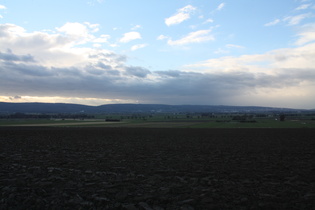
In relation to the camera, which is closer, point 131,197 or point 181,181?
point 131,197

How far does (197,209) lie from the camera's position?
28.5 ft

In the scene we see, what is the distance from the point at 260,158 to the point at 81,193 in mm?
13858

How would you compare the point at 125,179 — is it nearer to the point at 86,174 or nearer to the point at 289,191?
the point at 86,174

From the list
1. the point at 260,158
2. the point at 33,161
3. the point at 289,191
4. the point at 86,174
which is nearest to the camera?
the point at 289,191

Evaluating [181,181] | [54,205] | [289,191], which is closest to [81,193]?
[54,205]

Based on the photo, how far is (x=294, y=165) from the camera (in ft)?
53.6

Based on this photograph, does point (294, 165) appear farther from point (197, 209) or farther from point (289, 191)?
point (197, 209)

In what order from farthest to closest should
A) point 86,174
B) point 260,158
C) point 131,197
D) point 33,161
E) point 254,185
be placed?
point 260,158 → point 33,161 → point 86,174 → point 254,185 → point 131,197

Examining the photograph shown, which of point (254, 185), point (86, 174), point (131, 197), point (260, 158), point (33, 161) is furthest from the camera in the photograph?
point (260, 158)

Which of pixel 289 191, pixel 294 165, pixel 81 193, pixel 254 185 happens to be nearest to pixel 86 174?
pixel 81 193

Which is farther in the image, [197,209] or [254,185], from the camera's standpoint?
[254,185]

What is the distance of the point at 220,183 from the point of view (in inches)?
470

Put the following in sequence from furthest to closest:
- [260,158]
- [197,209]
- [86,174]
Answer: [260,158]
[86,174]
[197,209]

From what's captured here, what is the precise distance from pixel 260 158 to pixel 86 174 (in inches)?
498
